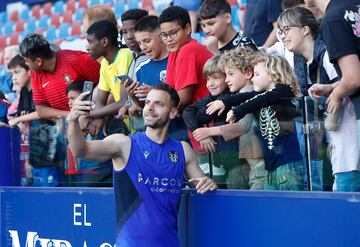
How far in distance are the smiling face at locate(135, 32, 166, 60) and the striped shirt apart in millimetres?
1059

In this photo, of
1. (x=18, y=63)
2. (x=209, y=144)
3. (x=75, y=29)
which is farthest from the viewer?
(x=75, y=29)

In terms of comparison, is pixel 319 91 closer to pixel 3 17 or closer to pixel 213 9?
pixel 213 9

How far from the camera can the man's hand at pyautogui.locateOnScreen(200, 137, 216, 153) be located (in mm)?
5441

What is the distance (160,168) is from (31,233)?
211cm

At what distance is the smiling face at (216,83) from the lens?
5742 mm

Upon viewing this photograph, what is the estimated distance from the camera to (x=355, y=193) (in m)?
4.45

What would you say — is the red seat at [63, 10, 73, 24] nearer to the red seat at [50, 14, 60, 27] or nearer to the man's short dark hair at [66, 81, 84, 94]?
the red seat at [50, 14, 60, 27]

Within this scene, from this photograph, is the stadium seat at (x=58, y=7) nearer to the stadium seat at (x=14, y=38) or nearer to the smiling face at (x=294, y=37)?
the stadium seat at (x=14, y=38)

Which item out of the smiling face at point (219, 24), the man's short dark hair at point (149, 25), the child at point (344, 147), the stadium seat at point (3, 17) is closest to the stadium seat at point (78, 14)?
the stadium seat at point (3, 17)

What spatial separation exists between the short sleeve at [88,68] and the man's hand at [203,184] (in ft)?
8.46

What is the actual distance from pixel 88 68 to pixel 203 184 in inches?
105

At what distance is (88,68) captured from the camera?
7688 mm

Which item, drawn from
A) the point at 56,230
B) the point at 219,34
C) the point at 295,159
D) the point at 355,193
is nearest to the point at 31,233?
the point at 56,230

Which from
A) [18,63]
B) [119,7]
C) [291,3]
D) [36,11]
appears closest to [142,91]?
[291,3]
